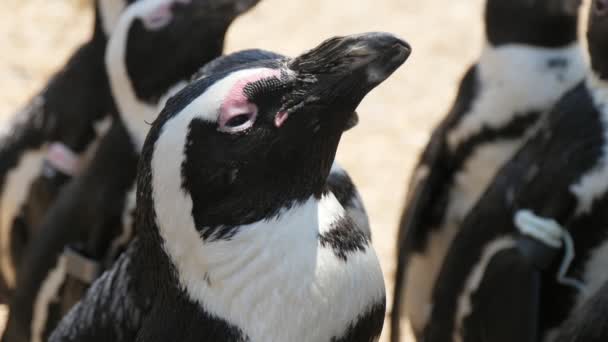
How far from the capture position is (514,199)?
Answer: 1.83 m

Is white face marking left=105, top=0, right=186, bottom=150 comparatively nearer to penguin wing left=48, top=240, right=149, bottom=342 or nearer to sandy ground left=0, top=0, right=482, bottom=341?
penguin wing left=48, top=240, right=149, bottom=342

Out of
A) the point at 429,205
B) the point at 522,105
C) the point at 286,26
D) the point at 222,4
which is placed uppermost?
the point at 222,4

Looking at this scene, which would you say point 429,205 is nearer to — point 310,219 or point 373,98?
point 310,219

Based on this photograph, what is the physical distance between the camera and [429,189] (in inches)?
87.1

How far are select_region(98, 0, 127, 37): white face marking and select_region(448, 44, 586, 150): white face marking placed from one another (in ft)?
2.57

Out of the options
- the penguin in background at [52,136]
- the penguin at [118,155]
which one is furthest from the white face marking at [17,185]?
the penguin at [118,155]

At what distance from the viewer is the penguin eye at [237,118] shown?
1165 millimetres

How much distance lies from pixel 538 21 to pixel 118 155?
0.86 meters

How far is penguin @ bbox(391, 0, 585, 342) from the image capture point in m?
2.10

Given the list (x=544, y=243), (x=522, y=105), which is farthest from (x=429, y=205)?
(x=544, y=243)

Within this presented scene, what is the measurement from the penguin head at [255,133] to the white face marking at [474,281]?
0.71 metres

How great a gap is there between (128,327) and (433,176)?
981mm

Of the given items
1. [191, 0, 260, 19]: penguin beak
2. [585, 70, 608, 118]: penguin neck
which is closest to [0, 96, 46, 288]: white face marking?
[191, 0, 260, 19]: penguin beak

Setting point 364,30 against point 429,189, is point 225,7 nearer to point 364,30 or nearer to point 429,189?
point 429,189
